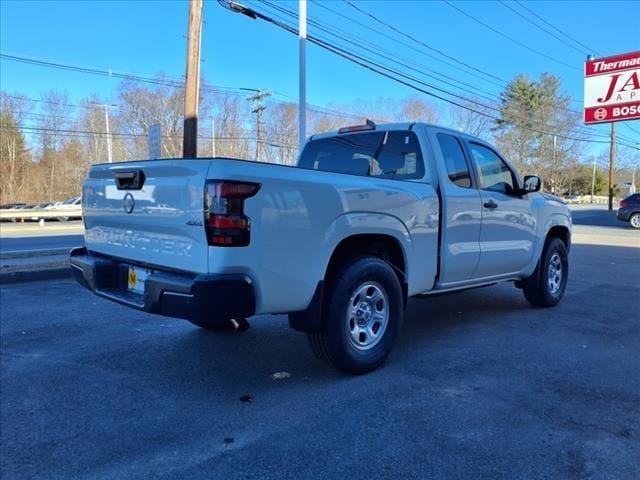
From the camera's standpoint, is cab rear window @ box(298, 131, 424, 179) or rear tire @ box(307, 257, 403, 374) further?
cab rear window @ box(298, 131, 424, 179)

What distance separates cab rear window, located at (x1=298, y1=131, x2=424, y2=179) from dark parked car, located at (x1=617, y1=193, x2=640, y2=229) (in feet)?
71.6

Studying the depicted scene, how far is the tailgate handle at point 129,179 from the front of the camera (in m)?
3.41

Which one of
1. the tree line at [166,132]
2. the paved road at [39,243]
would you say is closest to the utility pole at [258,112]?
the tree line at [166,132]

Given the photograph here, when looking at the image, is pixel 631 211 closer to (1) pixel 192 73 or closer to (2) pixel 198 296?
(1) pixel 192 73

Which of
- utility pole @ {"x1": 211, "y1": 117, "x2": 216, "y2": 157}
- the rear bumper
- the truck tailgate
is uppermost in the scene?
utility pole @ {"x1": 211, "y1": 117, "x2": 216, "y2": 157}

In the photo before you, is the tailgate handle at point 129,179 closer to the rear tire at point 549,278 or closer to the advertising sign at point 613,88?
the rear tire at point 549,278

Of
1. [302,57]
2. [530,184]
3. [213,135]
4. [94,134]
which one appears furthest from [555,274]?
[94,134]

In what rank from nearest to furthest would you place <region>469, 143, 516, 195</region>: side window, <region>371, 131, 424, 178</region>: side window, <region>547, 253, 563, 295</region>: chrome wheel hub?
1. <region>371, 131, 424, 178</region>: side window
2. <region>469, 143, 516, 195</region>: side window
3. <region>547, 253, 563, 295</region>: chrome wheel hub

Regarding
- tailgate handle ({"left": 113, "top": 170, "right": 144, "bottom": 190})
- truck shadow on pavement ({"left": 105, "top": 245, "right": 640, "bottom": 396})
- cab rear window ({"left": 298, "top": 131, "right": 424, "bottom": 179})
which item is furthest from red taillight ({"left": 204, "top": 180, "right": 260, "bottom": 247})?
cab rear window ({"left": 298, "top": 131, "right": 424, "bottom": 179})

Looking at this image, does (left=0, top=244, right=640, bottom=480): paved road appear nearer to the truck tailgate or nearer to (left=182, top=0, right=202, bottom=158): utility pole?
the truck tailgate

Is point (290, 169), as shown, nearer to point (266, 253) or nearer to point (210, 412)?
point (266, 253)

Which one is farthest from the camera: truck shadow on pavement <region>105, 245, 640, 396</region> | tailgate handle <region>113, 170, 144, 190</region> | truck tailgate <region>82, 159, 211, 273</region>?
truck shadow on pavement <region>105, 245, 640, 396</region>

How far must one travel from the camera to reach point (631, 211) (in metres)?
22.4

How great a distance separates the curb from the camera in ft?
24.6
